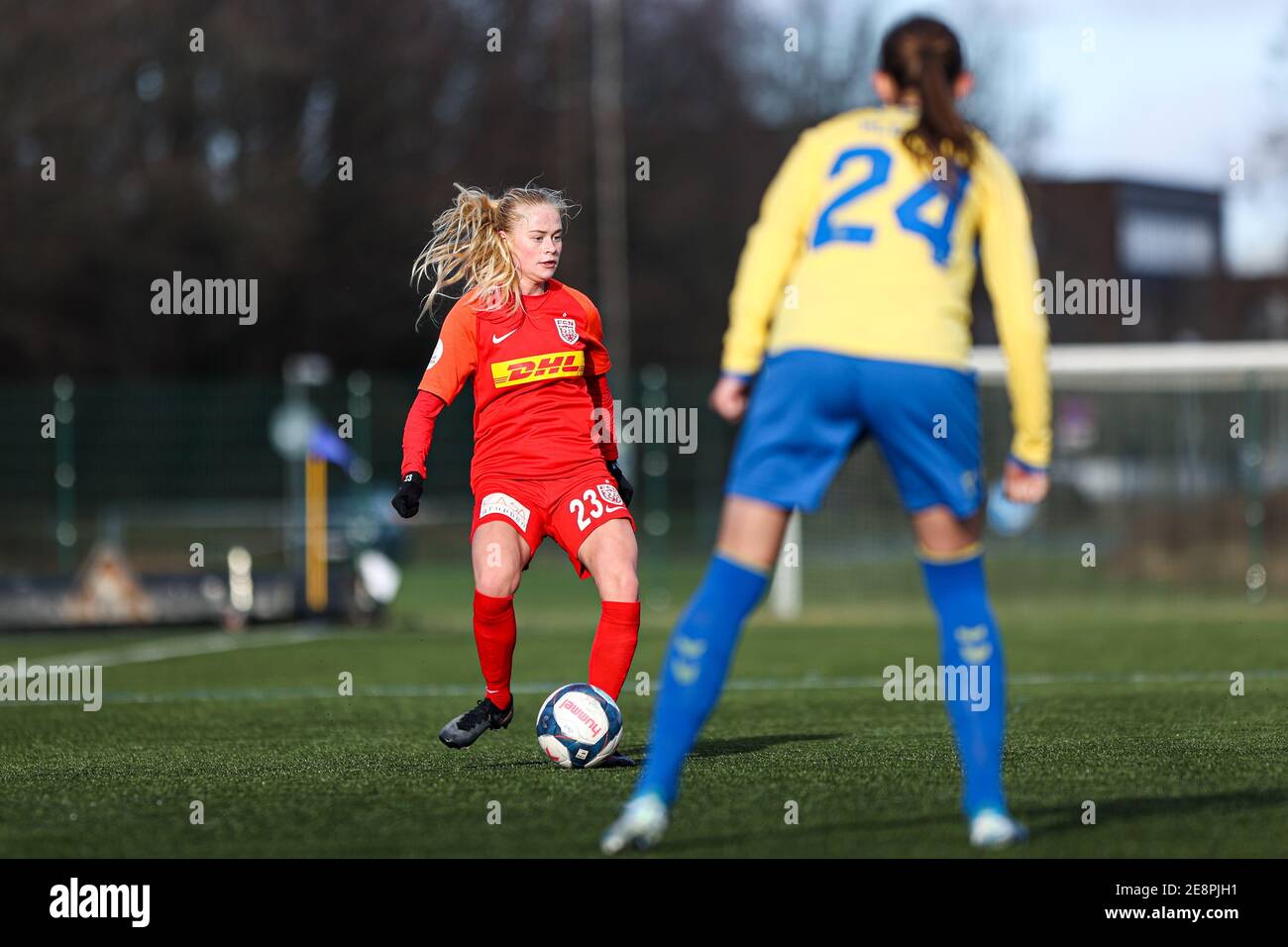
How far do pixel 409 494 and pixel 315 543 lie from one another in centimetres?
1082

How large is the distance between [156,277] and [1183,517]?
829 inches

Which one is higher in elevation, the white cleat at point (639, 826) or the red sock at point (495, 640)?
the red sock at point (495, 640)

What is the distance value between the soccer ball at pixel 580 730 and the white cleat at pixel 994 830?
202cm

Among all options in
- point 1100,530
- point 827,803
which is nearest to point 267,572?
point 1100,530

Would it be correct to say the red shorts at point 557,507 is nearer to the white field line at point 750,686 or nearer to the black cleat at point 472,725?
the black cleat at point 472,725

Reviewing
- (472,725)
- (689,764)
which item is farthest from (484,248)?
(689,764)

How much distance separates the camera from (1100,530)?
21375 millimetres

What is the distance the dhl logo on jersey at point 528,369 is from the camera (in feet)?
23.4

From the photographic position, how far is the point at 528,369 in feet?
23.4

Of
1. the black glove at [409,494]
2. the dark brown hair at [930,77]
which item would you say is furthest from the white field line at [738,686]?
the dark brown hair at [930,77]

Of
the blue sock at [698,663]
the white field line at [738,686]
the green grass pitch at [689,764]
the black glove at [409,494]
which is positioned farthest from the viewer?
the white field line at [738,686]

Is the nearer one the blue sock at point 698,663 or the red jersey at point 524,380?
the blue sock at point 698,663

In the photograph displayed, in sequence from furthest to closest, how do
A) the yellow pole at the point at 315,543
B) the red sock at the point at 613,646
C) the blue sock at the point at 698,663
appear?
the yellow pole at the point at 315,543, the red sock at the point at 613,646, the blue sock at the point at 698,663

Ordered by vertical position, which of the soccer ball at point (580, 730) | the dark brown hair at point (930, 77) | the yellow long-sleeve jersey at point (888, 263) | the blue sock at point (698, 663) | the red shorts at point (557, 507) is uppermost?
the dark brown hair at point (930, 77)
